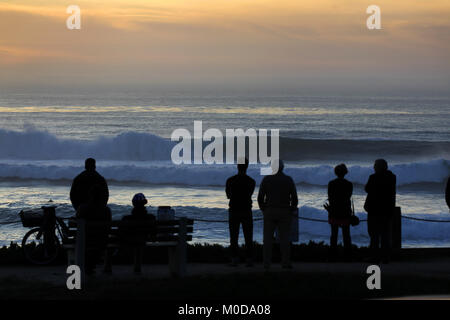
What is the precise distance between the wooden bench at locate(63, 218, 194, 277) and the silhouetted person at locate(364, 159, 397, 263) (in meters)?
2.93

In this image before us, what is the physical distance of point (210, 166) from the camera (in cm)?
3662

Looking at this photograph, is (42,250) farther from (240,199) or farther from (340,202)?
(340,202)

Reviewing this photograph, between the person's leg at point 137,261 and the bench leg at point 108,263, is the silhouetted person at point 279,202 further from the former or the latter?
the bench leg at point 108,263

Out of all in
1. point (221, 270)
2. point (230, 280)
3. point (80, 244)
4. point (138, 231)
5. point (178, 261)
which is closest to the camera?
point (230, 280)

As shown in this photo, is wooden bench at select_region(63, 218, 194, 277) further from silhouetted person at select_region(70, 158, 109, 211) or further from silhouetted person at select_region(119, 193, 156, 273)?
silhouetted person at select_region(70, 158, 109, 211)

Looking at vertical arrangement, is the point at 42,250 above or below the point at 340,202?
below

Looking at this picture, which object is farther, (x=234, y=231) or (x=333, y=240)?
(x=333, y=240)

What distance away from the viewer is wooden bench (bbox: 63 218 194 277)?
381 inches

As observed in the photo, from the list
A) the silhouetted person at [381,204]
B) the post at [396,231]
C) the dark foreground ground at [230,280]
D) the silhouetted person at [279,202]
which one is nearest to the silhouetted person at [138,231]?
the dark foreground ground at [230,280]

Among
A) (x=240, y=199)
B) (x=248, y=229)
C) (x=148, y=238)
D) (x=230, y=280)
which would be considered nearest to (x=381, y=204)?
(x=248, y=229)

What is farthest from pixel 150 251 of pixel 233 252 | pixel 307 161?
pixel 307 161

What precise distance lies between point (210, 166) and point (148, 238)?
26.3 meters

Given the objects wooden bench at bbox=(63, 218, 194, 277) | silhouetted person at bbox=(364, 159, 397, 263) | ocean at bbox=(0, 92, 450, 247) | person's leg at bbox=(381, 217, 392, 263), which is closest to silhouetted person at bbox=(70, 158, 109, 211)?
wooden bench at bbox=(63, 218, 194, 277)
